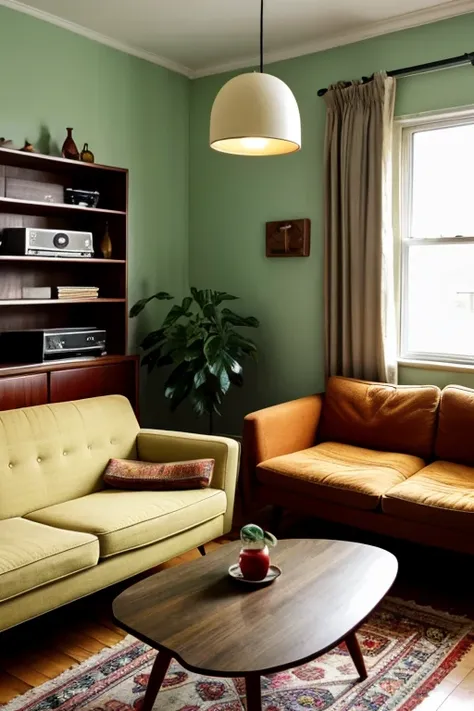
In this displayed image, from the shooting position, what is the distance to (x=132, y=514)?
2.87m

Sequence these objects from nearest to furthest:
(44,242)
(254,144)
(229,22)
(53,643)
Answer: (53,643), (254,144), (44,242), (229,22)

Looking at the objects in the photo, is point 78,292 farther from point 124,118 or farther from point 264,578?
point 264,578

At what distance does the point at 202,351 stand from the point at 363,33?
6.60 ft

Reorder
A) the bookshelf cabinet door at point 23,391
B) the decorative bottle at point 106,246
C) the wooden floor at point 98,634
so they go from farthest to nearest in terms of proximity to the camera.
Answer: the decorative bottle at point 106,246 < the bookshelf cabinet door at point 23,391 < the wooden floor at point 98,634

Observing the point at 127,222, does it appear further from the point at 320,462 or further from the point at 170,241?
the point at 320,462

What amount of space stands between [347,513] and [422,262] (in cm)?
158

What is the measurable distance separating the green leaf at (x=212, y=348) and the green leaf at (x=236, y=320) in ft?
0.75

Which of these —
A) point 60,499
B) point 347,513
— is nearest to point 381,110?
point 347,513

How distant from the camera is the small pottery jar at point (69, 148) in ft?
12.8

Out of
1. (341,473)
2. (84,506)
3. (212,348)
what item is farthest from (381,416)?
(84,506)

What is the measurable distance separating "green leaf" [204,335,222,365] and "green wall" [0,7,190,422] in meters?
0.66

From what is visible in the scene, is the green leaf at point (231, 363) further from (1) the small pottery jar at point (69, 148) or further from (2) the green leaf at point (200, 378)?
(1) the small pottery jar at point (69, 148)

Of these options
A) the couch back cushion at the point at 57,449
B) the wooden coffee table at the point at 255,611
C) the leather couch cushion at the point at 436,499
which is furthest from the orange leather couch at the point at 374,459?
the couch back cushion at the point at 57,449

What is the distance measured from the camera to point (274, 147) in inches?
109
